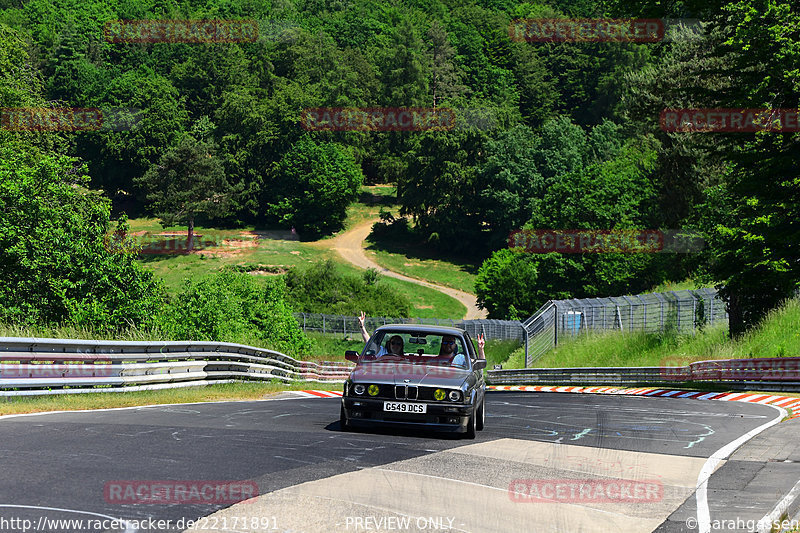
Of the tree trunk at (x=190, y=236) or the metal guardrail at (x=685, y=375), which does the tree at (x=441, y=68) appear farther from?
the metal guardrail at (x=685, y=375)

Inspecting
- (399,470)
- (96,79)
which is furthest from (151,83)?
(399,470)

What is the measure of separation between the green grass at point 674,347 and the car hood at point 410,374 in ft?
66.0

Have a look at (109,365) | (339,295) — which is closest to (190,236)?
(339,295)

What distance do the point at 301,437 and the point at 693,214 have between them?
56.6 m

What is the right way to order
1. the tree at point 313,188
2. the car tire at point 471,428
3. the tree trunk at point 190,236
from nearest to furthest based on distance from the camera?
the car tire at point 471,428
the tree trunk at point 190,236
the tree at point 313,188

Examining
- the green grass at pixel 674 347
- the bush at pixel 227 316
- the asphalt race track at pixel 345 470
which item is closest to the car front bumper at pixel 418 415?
the asphalt race track at pixel 345 470

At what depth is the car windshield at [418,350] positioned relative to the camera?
12617mm

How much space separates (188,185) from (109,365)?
100.0 metres

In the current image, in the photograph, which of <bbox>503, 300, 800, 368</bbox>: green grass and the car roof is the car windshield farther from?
<bbox>503, 300, 800, 368</bbox>: green grass

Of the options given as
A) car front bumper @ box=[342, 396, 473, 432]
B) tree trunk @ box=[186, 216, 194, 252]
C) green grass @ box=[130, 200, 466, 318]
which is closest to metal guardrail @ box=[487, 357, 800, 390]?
car front bumper @ box=[342, 396, 473, 432]

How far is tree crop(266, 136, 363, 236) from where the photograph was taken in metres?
116

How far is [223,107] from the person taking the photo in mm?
127500

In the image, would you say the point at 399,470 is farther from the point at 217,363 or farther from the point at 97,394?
the point at 217,363

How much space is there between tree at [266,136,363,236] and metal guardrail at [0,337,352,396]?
91956mm
